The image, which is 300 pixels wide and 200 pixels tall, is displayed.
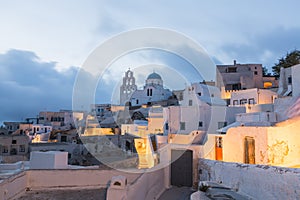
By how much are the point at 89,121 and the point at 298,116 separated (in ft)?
105

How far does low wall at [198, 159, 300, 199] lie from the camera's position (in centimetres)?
682

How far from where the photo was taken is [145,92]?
47.1 m

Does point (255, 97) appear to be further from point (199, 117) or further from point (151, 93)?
point (151, 93)

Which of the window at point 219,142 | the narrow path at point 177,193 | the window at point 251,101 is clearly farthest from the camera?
the window at point 251,101

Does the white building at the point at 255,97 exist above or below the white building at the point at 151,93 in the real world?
below

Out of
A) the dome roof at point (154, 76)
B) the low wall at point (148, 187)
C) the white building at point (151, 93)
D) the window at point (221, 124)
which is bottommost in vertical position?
the low wall at point (148, 187)

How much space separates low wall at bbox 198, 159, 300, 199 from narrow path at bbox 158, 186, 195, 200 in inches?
55.7

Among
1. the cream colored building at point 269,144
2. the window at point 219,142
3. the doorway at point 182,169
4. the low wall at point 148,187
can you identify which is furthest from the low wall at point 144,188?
the cream colored building at point 269,144

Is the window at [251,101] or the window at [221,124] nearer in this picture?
the window at [221,124]

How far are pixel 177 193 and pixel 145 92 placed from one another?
36048 mm

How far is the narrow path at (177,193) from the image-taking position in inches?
434

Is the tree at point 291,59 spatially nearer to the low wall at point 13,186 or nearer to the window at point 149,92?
the window at point 149,92

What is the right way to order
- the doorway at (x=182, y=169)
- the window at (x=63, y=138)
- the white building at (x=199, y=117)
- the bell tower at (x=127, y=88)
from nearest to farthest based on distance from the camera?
the doorway at (x=182, y=169) < the white building at (x=199, y=117) < the window at (x=63, y=138) < the bell tower at (x=127, y=88)

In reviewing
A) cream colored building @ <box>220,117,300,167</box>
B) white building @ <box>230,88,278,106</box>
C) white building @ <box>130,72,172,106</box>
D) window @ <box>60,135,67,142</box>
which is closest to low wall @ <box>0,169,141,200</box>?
cream colored building @ <box>220,117,300,167</box>
